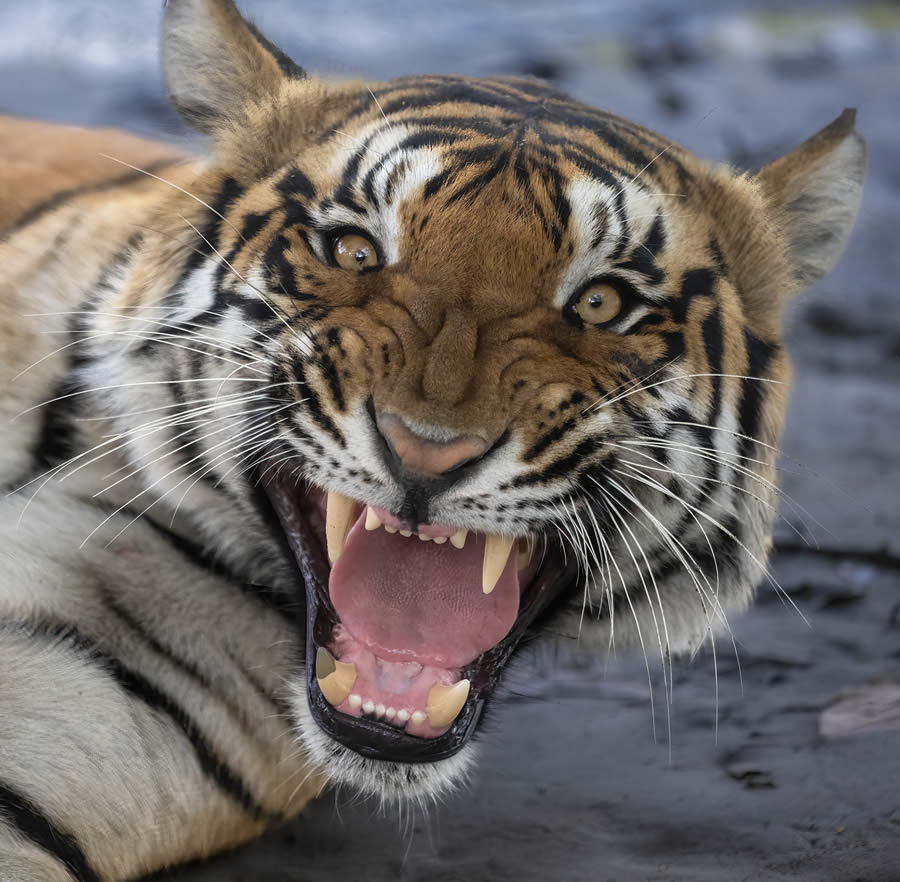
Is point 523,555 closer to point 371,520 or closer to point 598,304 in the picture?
point 371,520

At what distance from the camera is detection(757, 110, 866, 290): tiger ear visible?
1.80 m

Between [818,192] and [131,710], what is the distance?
110cm

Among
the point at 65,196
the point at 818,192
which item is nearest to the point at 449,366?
the point at 818,192

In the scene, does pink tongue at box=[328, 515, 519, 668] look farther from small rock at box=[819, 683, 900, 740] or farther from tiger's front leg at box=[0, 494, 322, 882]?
small rock at box=[819, 683, 900, 740]

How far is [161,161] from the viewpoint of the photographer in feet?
7.60

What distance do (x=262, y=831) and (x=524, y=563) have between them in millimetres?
499

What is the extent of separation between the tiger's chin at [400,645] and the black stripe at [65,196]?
0.69 m

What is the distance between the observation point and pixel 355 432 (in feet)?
4.84

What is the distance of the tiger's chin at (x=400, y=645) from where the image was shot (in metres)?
1.56

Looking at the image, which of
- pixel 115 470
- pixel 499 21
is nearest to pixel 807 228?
pixel 115 470

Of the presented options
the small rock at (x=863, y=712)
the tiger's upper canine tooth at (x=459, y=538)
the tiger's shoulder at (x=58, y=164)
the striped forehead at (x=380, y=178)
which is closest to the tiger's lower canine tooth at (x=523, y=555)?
the tiger's upper canine tooth at (x=459, y=538)

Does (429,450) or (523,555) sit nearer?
(429,450)

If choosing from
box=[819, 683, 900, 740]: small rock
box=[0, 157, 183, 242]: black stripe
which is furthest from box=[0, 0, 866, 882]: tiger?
box=[819, 683, 900, 740]: small rock

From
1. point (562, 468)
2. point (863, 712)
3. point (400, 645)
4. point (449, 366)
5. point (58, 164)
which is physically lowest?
point (863, 712)
